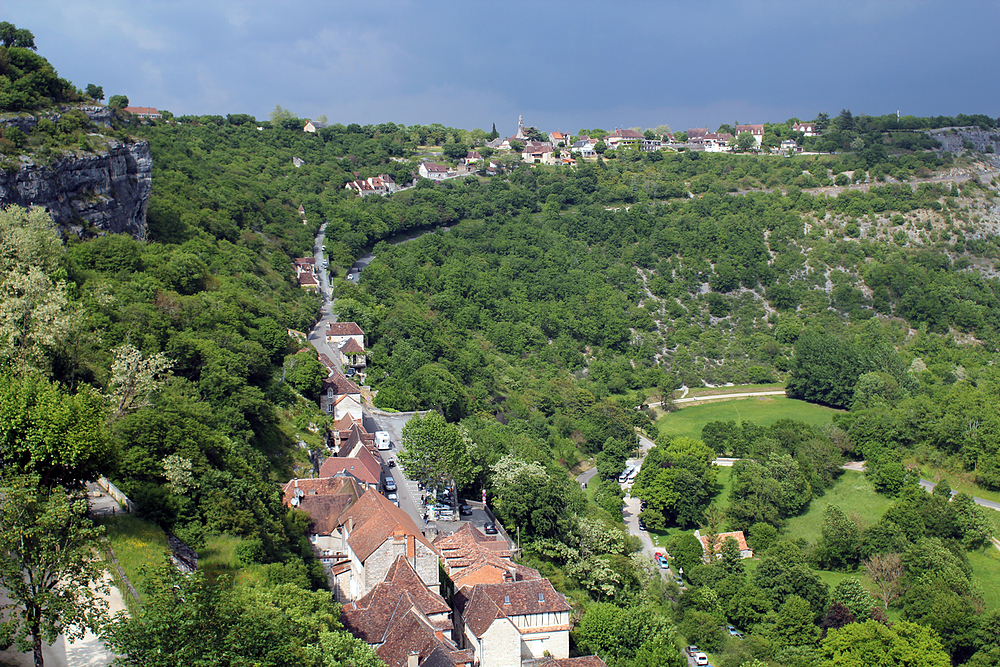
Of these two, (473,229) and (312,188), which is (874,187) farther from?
(312,188)

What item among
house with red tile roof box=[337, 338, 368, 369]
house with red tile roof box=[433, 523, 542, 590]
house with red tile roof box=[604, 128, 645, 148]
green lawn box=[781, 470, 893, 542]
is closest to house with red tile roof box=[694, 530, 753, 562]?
green lawn box=[781, 470, 893, 542]

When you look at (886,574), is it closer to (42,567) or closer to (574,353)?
(42,567)

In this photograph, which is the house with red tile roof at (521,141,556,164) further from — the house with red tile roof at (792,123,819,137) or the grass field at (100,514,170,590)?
the grass field at (100,514,170,590)

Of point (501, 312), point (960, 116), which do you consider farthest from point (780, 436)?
point (960, 116)

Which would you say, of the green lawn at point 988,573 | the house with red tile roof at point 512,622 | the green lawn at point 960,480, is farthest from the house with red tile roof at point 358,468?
the green lawn at point 960,480

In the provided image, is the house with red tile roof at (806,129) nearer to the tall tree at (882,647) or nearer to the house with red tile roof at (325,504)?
the tall tree at (882,647)

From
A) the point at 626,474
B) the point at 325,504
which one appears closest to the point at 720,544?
the point at 626,474
